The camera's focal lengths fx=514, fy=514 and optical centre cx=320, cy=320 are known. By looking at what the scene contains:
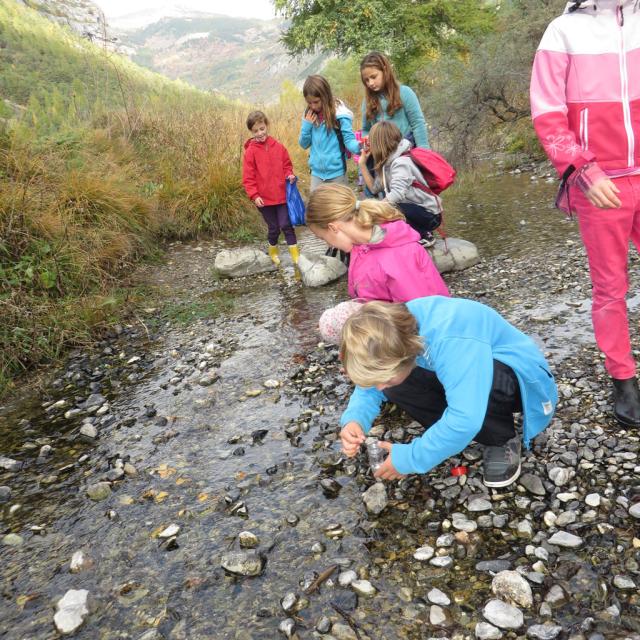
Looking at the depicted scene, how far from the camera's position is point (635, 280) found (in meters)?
4.98

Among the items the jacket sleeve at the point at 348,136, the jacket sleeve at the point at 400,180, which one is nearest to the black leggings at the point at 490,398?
the jacket sleeve at the point at 400,180

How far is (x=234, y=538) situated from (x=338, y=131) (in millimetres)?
5081

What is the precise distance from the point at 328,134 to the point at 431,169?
1.82m

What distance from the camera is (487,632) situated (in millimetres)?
2018

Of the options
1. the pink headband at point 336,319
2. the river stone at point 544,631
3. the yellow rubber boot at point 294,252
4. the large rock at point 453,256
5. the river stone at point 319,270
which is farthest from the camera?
the yellow rubber boot at point 294,252

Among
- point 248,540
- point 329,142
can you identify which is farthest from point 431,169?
point 248,540

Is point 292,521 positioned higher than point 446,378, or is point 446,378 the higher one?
A: point 446,378

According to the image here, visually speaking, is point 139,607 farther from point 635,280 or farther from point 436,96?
point 436,96

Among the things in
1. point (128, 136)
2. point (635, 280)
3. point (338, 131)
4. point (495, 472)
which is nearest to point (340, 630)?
point (495, 472)

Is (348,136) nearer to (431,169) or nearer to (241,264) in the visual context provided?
(431,169)

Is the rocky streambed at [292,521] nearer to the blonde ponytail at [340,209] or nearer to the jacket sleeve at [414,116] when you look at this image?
the blonde ponytail at [340,209]

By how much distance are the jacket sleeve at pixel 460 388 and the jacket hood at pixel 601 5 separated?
186 centimetres

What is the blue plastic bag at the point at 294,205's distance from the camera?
7.19 m

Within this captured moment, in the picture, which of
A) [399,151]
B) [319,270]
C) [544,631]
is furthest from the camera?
[319,270]
